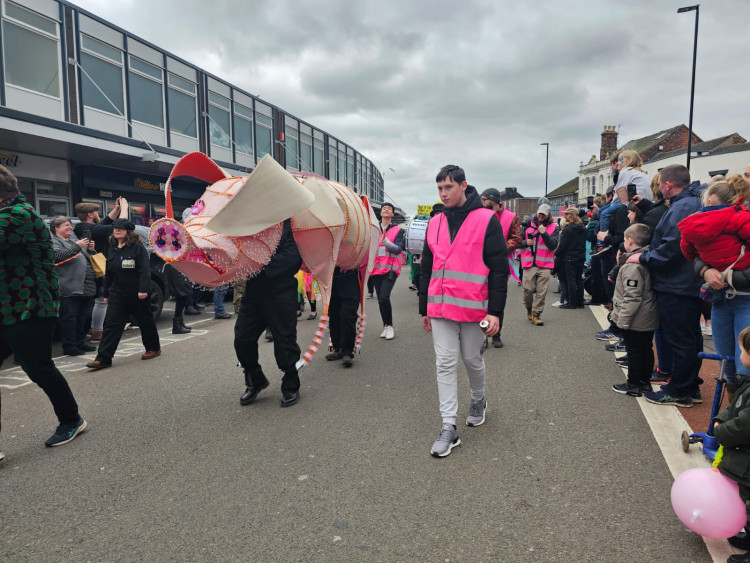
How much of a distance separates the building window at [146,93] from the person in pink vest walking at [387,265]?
562 inches

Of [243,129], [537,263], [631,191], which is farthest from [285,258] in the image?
[243,129]

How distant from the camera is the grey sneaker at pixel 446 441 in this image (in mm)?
3475

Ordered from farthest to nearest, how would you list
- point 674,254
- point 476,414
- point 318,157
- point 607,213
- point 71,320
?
1. point 318,157
2. point 607,213
3. point 71,320
4. point 674,254
5. point 476,414

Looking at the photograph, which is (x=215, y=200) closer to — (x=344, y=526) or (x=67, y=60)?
(x=344, y=526)

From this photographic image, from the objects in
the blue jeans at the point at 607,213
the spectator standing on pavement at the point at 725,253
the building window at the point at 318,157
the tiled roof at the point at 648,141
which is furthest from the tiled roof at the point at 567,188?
the spectator standing on pavement at the point at 725,253

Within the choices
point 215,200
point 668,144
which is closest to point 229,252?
point 215,200

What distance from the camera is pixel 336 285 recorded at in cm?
576

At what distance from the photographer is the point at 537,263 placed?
8164 millimetres

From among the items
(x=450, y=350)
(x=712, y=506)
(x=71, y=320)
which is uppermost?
(x=450, y=350)

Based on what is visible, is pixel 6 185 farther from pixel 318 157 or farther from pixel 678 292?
pixel 318 157

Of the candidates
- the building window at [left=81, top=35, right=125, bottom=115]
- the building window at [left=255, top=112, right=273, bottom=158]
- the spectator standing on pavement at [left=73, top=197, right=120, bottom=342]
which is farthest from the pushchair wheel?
the building window at [left=255, top=112, right=273, bottom=158]

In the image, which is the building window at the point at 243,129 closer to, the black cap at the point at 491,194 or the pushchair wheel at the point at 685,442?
the black cap at the point at 491,194

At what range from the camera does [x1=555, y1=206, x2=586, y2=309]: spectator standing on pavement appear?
9367 millimetres

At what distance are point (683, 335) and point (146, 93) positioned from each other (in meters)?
19.5
